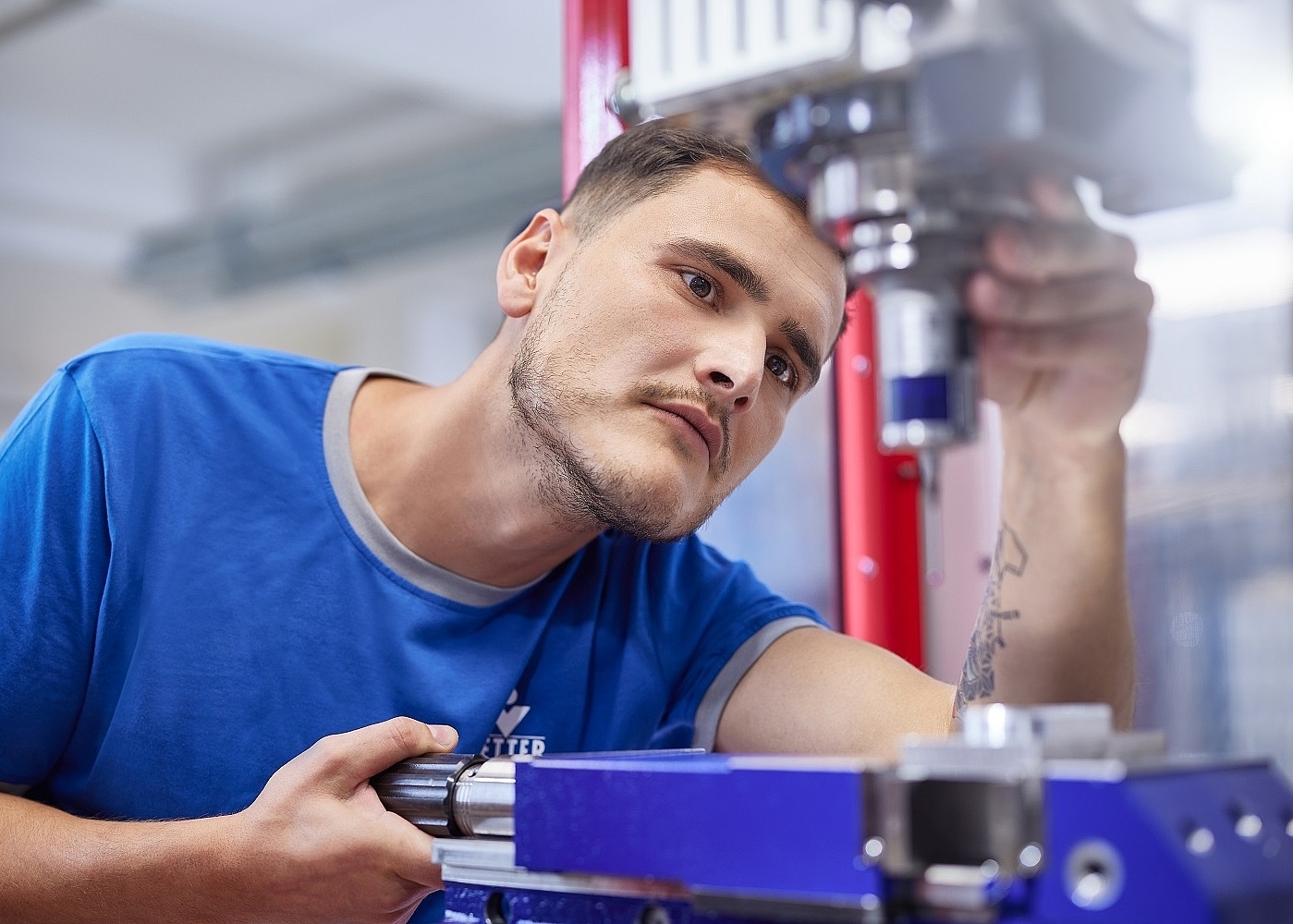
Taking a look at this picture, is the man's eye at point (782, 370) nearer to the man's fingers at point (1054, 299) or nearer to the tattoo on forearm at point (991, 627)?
the tattoo on forearm at point (991, 627)

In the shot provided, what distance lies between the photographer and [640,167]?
50.4 inches

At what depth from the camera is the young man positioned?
3.36 feet

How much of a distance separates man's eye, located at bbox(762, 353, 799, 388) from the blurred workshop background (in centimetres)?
33

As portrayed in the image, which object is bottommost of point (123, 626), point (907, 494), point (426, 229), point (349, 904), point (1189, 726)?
point (349, 904)

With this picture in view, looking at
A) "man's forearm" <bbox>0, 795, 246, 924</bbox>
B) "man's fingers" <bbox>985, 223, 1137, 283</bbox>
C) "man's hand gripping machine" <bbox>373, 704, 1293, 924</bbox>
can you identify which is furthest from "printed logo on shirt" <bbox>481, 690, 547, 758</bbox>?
"man's fingers" <bbox>985, 223, 1137, 283</bbox>

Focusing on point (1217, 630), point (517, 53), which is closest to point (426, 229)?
point (517, 53)

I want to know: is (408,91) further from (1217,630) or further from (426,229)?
(1217,630)

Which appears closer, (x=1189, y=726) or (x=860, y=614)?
(x=1189, y=726)

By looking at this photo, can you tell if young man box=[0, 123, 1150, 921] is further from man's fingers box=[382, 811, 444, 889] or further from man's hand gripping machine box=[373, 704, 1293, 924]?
man's hand gripping machine box=[373, 704, 1293, 924]

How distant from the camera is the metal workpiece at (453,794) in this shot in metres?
0.82

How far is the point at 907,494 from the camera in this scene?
5.06 feet

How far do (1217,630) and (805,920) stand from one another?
0.87 metres

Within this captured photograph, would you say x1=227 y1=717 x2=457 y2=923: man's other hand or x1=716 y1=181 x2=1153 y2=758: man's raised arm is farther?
x1=227 y1=717 x2=457 y2=923: man's other hand

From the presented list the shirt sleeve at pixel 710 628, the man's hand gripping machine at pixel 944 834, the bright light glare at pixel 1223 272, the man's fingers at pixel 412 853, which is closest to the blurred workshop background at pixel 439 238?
the bright light glare at pixel 1223 272
